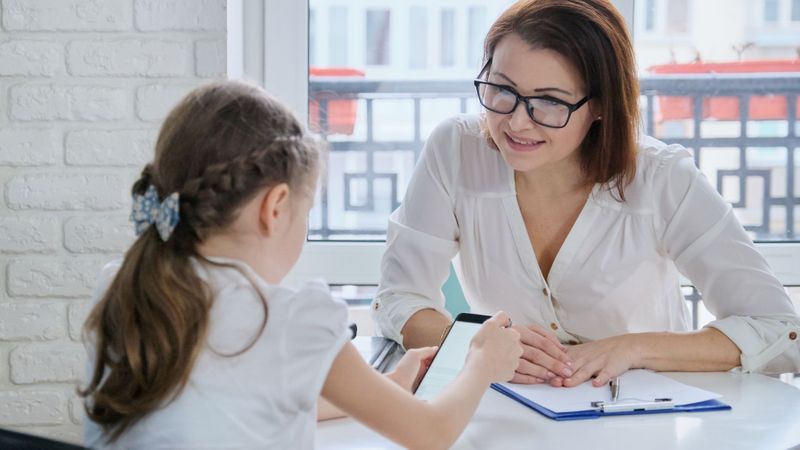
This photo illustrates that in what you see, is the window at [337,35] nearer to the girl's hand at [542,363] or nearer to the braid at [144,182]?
the girl's hand at [542,363]

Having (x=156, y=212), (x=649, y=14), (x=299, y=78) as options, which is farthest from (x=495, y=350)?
(x=649, y=14)

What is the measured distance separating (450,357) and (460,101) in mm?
1390

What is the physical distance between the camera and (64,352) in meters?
2.20

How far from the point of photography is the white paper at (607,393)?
138 centimetres

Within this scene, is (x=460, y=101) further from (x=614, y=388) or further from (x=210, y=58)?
(x=614, y=388)

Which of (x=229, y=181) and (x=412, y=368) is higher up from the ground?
(x=229, y=181)

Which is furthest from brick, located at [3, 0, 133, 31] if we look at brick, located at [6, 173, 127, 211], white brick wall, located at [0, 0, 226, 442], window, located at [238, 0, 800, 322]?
window, located at [238, 0, 800, 322]

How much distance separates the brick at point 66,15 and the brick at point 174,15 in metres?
0.03

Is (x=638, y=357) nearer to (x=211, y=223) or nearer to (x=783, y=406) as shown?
(x=783, y=406)

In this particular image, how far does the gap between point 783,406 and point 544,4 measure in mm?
759

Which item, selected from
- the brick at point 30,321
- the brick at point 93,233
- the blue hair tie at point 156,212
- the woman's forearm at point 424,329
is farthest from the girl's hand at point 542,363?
the brick at point 30,321

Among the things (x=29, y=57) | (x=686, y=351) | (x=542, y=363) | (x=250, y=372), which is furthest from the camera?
(x=29, y=57)

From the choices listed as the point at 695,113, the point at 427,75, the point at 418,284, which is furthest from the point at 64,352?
the point at 695,113

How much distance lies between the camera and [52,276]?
218 cm
